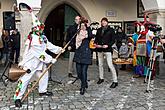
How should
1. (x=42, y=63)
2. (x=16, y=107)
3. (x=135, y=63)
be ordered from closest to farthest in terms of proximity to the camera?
(x=16, y=107) → (x=42, y=63) → (x=135, y=63)

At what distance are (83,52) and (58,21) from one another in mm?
8713

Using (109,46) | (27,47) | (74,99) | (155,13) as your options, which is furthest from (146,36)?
(27,47)

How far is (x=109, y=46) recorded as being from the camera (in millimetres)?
6602

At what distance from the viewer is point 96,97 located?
580cm

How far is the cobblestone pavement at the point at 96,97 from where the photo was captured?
517 centimetres

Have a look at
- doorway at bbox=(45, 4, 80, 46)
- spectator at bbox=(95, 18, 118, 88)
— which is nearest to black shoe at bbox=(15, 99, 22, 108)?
spectator at bbox=(95, 18, 118, 88)

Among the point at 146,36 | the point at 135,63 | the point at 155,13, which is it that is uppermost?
the point at 155,13

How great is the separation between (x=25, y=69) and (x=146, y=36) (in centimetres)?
367

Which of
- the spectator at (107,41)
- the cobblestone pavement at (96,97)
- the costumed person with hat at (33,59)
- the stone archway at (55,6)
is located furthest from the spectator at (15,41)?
the costumed person with hat at (33,59)

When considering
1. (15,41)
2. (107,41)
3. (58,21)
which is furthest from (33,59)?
(58,21)

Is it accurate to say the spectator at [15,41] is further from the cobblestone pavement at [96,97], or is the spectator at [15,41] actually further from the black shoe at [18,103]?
the black shoe at [18,103]

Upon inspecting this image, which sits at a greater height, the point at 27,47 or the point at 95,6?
the point at 95,6

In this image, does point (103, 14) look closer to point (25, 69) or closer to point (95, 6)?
point (95, 6)

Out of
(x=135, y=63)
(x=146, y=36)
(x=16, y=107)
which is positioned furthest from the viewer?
(x=135, y=63)
